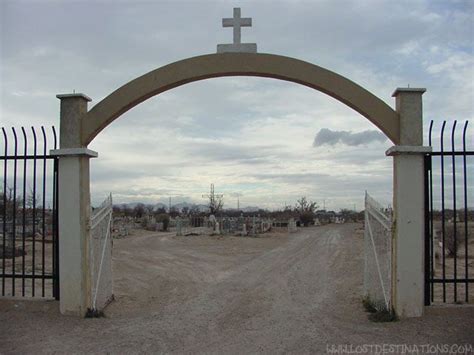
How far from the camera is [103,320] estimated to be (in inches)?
320

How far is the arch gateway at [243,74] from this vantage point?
7645mm

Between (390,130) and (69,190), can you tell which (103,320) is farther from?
(390,130)

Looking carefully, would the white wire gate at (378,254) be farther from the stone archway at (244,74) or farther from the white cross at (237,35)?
the white cross at (237,35)

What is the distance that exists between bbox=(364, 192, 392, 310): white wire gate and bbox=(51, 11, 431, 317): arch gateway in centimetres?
30

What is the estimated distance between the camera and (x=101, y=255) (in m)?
9.03

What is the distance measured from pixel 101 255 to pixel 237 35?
4.69 metres

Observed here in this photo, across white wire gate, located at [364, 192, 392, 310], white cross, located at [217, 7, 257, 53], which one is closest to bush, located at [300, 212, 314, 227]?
white wire gate, located at [364, 192, 392, 310]

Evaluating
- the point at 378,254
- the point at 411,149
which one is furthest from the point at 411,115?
the point at 378,254

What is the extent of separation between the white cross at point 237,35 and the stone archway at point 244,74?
0.15 meters

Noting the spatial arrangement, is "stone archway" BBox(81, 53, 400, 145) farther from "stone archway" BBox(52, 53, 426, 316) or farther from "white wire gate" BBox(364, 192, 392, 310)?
"white wire gate" BBox(364, 192, 392, 310)

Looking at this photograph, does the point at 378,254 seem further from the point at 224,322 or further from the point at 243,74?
the point at 243,74

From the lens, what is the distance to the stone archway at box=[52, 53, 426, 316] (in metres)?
7.64

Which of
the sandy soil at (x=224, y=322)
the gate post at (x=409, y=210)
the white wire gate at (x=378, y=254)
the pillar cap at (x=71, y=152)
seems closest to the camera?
the sandy soil at (x=224, y=322)

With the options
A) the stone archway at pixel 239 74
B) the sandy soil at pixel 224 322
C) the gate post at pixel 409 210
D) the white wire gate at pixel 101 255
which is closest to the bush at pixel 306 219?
the sandy soil at pixel 224 322
